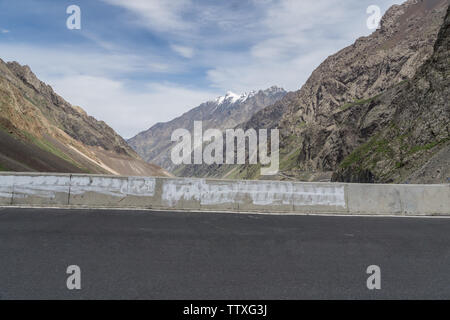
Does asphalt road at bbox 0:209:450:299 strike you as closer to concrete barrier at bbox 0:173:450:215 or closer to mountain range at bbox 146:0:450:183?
concrete barrier at bbox 0:173:450:215

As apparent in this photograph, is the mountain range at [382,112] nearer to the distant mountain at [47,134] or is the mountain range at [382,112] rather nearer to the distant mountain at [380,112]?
the distant mountain at [380,112]

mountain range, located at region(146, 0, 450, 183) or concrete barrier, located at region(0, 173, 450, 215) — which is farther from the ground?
mountain range, located at region(146, 0, 450, 183)

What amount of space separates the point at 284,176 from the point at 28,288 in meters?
102

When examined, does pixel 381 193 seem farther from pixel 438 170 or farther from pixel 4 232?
pixel 438 170

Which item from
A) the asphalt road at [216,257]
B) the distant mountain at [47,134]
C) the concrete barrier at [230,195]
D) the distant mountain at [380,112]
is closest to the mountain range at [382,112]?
the distant mountain at [380,112]

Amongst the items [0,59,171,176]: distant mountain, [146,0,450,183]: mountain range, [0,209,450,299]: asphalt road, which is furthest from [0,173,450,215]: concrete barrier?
[0,59,171,176]: distant mountain

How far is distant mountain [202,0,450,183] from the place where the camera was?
35312 mm

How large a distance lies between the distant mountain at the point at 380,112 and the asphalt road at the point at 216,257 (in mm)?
18415

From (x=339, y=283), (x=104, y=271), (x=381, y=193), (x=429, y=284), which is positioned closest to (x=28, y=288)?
(x=104, y=271)

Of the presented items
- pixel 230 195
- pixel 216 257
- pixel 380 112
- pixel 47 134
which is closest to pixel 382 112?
pixel 380 112

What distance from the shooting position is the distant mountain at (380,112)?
116 feet

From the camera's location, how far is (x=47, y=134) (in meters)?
94.1

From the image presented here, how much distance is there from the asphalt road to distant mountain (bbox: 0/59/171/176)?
36.8 metres

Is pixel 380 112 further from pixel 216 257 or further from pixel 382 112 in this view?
pixel 216 257
